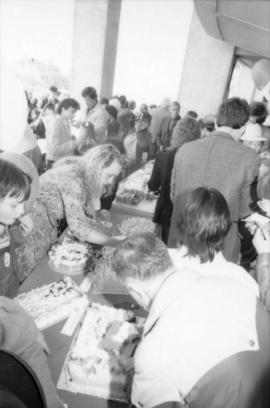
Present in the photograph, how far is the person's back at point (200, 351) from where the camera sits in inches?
37.4

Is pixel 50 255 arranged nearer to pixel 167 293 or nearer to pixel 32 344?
pixel 32 344

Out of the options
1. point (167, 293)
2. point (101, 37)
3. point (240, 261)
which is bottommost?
point (240, 261)

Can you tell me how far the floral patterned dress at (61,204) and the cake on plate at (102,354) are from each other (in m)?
0.70

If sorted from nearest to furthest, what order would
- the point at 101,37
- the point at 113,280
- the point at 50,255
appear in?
the point at 113,280
the point at 50,255
the point at 101,37

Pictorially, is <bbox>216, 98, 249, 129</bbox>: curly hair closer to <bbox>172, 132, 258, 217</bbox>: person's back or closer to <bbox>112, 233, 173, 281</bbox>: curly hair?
<bbox>172, 132, 258, 217</bbox>: person's back

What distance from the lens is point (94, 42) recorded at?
30.6 feet

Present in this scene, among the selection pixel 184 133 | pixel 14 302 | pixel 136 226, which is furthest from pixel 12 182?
pixel 184 133

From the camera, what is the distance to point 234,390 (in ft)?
3.21

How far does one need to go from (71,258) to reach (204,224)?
77 centimetres

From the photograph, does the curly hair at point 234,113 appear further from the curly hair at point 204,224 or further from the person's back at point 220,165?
the curly hair at point 204,224

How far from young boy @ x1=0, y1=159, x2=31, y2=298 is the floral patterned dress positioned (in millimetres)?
410

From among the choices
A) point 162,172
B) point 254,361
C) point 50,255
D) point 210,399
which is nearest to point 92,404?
point 210,399

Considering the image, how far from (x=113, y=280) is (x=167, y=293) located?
69 cm

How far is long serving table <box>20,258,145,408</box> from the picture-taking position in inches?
43.6
